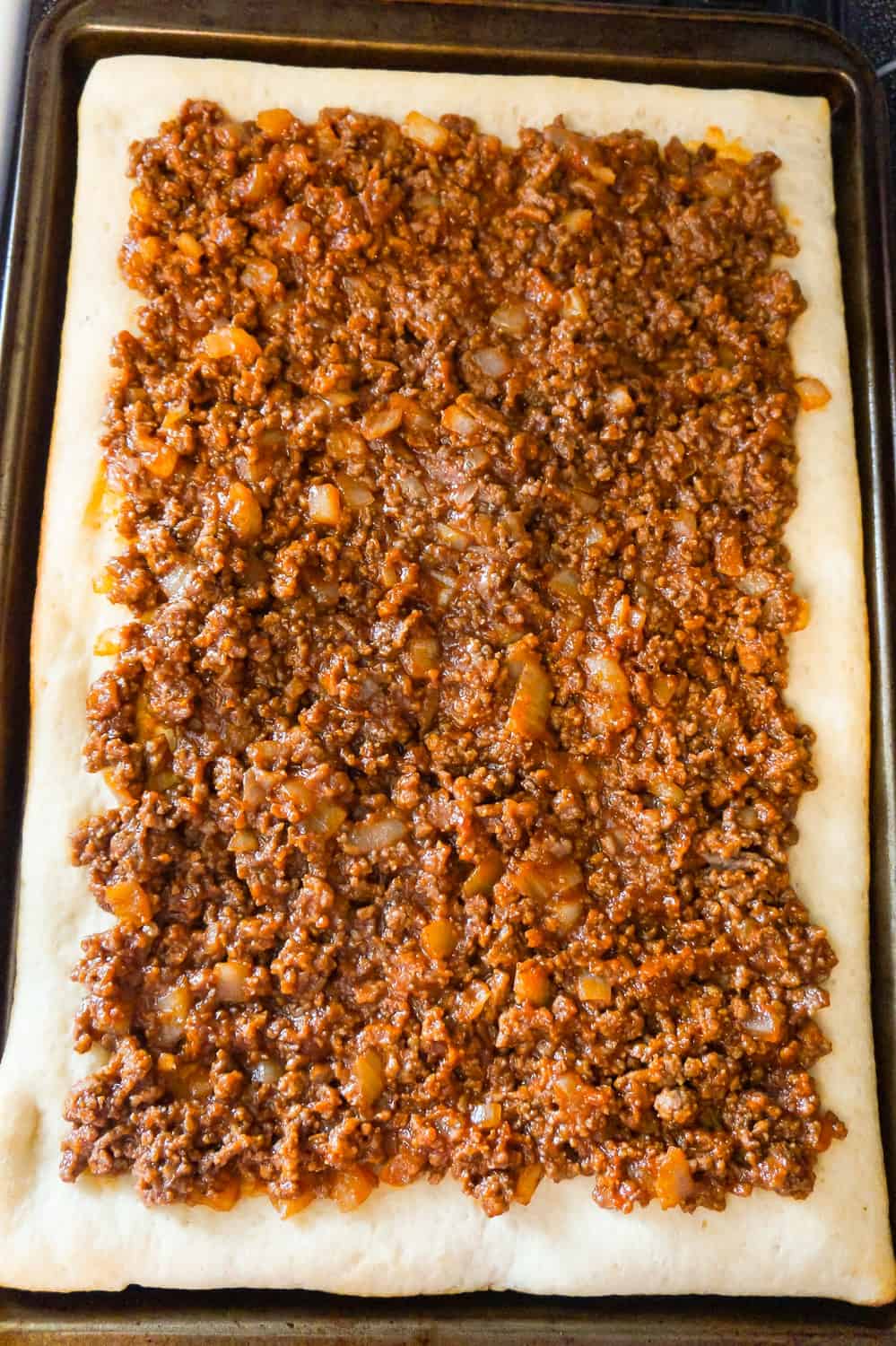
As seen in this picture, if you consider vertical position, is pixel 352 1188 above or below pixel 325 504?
below

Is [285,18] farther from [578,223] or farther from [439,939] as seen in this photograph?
[439,939]

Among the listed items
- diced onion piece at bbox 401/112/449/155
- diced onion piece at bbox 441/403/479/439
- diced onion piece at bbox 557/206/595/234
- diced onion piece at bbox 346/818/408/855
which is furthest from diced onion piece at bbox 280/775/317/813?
diced onion piece at bbox 401/112/449/155

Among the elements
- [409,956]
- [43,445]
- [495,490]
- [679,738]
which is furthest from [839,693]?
[43,445]

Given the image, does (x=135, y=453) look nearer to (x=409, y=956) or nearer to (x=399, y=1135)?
(x=409, y=956)

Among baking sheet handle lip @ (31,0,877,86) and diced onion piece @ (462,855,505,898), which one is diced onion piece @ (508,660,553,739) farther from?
baking sheet handle lip @ (31,0,877,86)

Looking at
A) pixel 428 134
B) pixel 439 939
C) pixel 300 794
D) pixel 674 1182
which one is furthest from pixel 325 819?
pixel 428 134

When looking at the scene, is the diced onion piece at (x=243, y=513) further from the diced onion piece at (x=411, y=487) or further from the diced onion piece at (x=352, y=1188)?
the diced onion piece at (x=352, y=1188)
